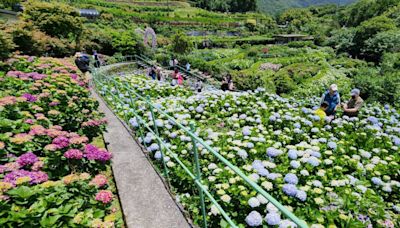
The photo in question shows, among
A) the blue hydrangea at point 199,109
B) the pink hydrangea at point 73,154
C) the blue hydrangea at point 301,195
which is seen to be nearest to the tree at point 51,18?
the blue hydrangea at point 199,109

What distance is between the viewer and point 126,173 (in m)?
3.24

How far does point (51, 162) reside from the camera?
239cm

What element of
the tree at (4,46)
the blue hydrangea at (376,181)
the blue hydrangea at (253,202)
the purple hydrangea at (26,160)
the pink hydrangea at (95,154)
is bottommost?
the blue hydrangea at (376,181)

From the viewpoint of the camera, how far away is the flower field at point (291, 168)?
2729mm

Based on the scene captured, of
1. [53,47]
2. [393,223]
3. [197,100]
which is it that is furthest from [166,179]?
[53,47]

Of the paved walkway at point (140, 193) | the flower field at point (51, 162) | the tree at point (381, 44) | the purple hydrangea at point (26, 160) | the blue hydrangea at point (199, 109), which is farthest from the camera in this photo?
the tree at point (381, 44)

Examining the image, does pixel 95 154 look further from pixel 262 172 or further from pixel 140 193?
pixel 262 172

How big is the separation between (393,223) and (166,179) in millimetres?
2774

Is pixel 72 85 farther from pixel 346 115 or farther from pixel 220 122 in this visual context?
pixel 346 115

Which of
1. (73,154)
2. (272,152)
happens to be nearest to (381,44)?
(272,152)

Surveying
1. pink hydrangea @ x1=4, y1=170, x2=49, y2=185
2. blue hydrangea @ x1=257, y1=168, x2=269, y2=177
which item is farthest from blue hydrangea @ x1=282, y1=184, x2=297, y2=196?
pink hydrangea @ x1=4, y1=170, x2=49, y2=185

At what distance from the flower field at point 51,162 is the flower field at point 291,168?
0.97m

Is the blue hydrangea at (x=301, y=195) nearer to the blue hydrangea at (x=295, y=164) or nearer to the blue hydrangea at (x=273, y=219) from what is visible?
the blue hydrangea at (x=273, y=219)

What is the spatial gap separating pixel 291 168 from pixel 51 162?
3.02 metres
